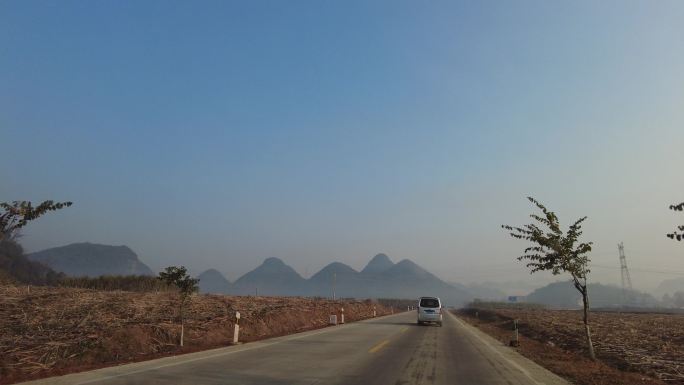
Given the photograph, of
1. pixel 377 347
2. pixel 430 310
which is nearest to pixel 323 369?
pixel 377 347

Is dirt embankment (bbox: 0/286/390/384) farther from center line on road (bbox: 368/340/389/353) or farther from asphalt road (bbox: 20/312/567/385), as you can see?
center line on road (bbox: 368/340/389/353)

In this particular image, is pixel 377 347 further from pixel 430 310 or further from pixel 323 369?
pixel 430 310

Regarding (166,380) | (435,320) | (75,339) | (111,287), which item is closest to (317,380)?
(166,380)

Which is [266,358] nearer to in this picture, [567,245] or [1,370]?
[1,370]

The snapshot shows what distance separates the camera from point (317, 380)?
9.91 m

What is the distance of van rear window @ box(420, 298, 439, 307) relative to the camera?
113ft

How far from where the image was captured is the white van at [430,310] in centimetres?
3388

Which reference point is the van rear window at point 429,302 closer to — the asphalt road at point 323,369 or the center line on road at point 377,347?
the center line on road at point 377,347

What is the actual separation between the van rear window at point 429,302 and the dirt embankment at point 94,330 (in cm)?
1109

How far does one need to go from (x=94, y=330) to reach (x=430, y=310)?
895 inches

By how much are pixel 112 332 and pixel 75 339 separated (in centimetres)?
158

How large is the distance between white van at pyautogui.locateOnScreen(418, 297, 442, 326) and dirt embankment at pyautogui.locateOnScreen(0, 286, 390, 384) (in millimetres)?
10781

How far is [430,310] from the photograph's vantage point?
34.1 m

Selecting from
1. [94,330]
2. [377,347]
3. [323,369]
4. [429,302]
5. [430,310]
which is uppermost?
[429,302]
